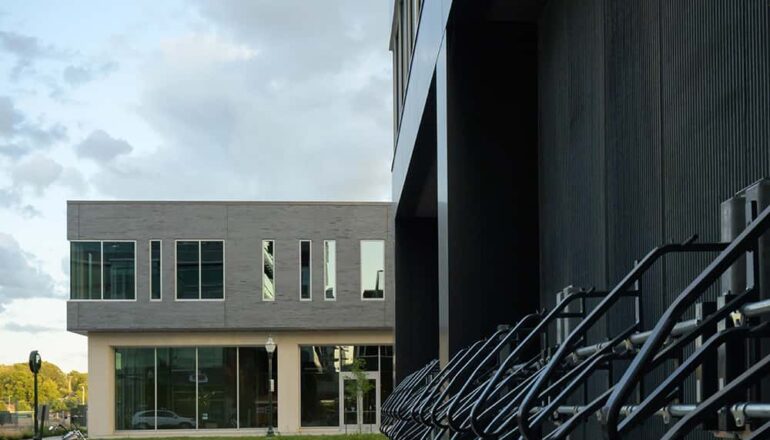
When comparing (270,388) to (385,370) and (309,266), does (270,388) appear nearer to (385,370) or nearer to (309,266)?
(309,266)

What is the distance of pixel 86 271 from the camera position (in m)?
44.7

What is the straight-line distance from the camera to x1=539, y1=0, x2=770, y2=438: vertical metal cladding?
464 centimetres

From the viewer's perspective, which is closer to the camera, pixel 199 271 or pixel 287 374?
pixel 199 271

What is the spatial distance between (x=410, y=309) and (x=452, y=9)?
13539mm

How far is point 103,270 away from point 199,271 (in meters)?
3.53

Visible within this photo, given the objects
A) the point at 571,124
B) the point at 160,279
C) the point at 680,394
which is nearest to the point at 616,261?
the point at 571,124

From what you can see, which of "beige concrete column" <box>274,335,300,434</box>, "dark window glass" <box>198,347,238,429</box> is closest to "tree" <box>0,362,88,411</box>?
"dark window glass" <box>198,347,238,429</box>

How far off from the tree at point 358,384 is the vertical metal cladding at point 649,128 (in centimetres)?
3643

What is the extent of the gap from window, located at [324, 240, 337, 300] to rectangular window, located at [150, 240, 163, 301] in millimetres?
6092

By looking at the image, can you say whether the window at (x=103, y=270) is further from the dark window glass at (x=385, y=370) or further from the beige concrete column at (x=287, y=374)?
the dark window glass at (x=385, y=370)

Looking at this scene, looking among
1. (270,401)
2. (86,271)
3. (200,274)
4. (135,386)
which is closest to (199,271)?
(200,274)

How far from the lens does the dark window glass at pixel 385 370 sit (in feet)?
152

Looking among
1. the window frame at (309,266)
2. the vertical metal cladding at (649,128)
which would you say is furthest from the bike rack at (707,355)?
the window frame at (309,266)

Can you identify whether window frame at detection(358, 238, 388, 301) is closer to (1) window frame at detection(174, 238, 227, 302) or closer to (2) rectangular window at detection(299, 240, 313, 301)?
(2) rectangular window at detection(299, 240, 313, 301)
